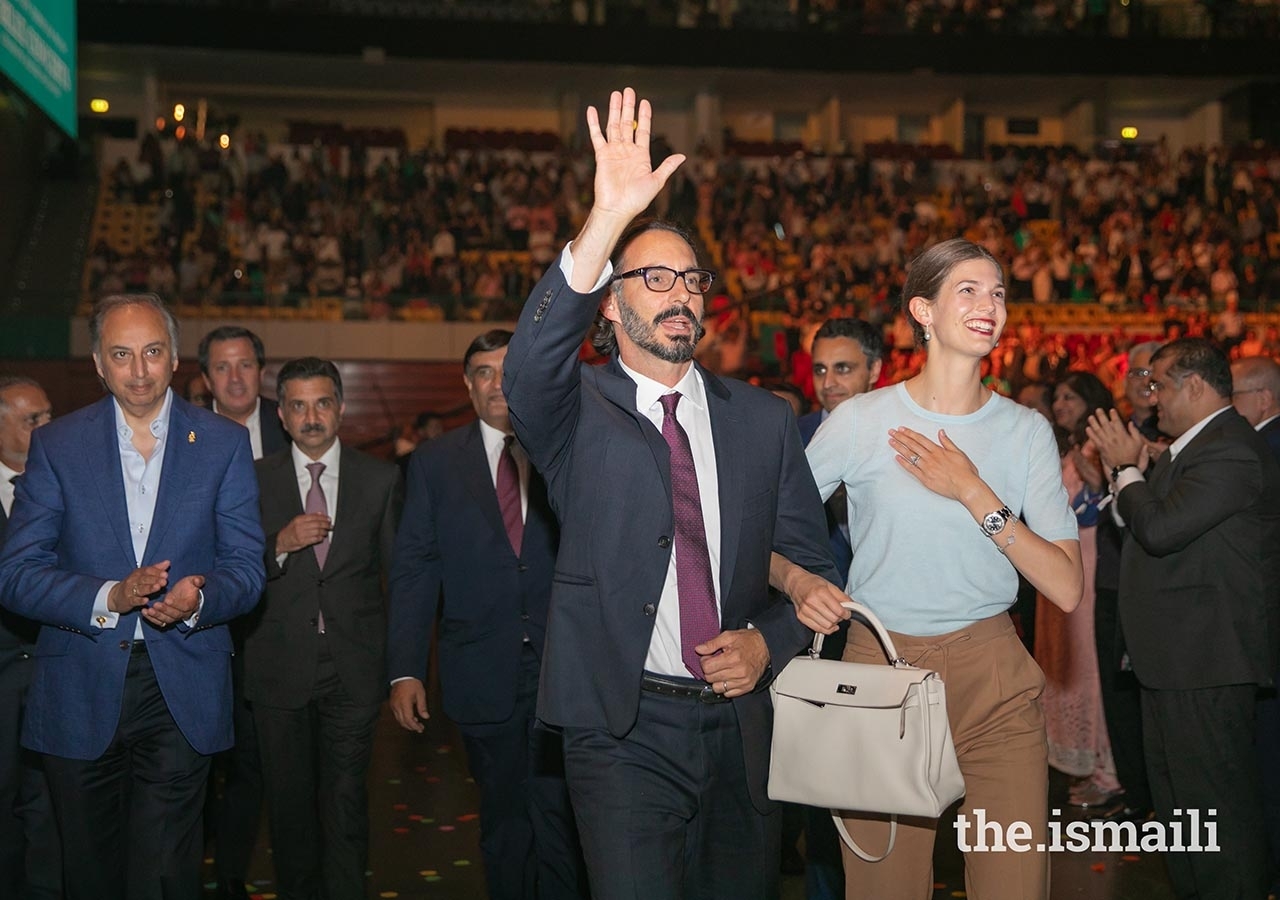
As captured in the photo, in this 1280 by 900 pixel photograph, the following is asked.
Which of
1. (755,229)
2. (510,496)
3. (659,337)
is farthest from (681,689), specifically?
(755,229)

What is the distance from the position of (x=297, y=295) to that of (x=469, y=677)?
529 inches

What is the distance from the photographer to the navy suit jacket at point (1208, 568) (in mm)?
4168

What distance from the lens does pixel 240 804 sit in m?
4.67

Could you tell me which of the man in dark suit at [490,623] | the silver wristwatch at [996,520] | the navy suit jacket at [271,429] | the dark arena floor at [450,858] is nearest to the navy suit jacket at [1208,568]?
the dark arena floor at [450,858]

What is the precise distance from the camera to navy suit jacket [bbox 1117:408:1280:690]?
13.7 ft

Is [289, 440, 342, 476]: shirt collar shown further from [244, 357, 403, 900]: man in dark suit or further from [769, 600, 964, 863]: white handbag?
[769, 600, 964, 863]: white handbag

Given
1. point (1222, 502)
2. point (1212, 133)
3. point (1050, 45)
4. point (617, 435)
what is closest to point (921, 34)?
point (1050, 45)

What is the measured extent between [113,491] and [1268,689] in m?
3.79

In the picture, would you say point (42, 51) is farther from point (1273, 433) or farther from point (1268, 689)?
point (1268, 689)

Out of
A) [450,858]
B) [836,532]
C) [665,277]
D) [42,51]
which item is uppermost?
[42,51]

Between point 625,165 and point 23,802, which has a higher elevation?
point 625,165

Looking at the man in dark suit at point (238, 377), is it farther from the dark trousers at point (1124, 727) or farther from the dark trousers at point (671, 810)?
the dark trousers at point (1124, 727)

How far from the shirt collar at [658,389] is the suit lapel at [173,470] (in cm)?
129

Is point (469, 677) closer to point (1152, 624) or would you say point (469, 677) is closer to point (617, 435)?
point (617, 435)
